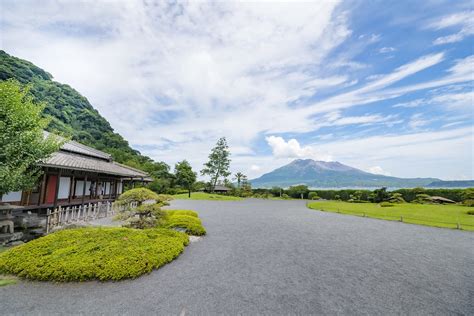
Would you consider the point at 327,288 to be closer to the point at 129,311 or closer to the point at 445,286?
the point at 445,286

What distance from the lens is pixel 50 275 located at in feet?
14.8

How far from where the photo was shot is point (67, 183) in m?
14.6

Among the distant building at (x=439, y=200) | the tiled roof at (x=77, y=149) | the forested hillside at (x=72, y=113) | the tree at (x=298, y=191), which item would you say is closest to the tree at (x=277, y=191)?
the tree at (x=298, y=191)

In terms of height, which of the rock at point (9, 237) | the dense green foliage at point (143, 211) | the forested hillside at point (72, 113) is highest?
the forested hillside at point (72, 113)

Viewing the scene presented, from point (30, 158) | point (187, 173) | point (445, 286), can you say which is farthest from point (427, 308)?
point (187, 173)

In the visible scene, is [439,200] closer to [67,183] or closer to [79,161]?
[79,161]

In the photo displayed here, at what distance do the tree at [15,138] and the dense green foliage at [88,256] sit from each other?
2115 millimetres

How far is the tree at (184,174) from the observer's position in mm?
37812

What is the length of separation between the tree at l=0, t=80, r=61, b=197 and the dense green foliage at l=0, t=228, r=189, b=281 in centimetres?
211

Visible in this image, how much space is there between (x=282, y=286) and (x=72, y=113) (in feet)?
191

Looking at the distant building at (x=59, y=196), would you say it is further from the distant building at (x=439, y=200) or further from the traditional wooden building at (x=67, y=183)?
the distant building at (x=439, y=200)

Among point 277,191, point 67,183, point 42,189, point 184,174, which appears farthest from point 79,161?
point 277,191

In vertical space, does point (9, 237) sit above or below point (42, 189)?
below

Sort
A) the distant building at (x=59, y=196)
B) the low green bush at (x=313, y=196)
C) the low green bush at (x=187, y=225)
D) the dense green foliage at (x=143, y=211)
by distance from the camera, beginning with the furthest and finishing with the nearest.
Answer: the low green bush at (x=313, y=196), the dense green foliage at (x=143, y=211), the low green bush at (x=187, y=225), the distant building at (x=59, y=196)
